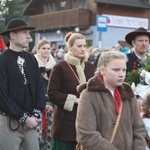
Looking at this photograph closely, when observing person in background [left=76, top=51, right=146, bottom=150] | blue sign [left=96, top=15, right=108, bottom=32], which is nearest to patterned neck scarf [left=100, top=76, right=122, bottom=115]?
person in background [left=76, top=51, right=146, bottom=150]

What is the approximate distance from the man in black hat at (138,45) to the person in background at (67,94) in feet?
2.11

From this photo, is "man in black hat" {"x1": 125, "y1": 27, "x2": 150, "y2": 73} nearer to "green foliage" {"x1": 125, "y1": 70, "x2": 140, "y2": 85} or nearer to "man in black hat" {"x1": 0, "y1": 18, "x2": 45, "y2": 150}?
"green foliage" {"x1": 125, "y1": 70, "x2": 140, "y2": 85}

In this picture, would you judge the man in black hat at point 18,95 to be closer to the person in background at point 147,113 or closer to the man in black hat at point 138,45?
the person in background at point 147,113

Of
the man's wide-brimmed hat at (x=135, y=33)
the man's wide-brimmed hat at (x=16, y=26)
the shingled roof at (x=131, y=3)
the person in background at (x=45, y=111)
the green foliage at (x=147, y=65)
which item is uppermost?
the shingled roof at (x=131, y=3)

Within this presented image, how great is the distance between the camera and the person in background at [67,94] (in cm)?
503

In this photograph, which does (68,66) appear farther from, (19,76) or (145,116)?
(145,116)

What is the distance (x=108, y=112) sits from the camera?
3.58 meters

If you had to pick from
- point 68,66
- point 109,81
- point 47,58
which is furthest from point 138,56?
point 47,58

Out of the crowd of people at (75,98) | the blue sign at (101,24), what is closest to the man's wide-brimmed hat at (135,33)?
the crowd of people at (75,98)

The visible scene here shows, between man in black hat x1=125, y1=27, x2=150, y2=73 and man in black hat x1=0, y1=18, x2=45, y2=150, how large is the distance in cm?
135

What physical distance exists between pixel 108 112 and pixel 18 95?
122 centimetres

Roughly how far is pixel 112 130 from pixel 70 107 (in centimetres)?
149

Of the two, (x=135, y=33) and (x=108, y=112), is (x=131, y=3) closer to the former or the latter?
(x=135, y=33)

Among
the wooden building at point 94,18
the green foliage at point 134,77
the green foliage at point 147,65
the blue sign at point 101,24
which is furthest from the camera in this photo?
the wooden building at point 94,18
